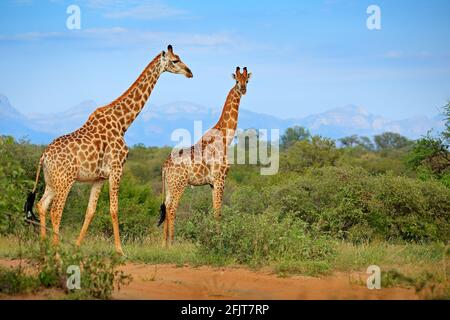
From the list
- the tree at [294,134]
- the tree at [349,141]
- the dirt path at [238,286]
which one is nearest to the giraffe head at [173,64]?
the dirt path at [238,286]

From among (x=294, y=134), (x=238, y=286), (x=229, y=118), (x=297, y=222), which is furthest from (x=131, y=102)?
(x=294, y=134)

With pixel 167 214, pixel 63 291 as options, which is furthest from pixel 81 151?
pixel 63 291

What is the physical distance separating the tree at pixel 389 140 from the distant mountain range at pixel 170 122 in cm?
707

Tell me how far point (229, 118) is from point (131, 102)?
1927 mm

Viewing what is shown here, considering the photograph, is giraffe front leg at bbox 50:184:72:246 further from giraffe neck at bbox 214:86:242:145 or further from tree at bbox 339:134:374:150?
tree at bbox 339:134:374:150

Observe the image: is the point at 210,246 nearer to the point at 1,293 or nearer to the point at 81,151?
the point at 81,151

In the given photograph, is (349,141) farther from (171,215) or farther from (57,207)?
(57,207)

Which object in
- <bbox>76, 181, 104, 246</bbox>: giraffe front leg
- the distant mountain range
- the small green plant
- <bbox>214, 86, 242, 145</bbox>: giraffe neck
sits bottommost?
the small green plant

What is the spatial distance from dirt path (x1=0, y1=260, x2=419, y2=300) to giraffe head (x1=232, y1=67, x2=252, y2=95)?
4.27 m

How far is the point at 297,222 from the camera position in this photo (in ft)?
37.2

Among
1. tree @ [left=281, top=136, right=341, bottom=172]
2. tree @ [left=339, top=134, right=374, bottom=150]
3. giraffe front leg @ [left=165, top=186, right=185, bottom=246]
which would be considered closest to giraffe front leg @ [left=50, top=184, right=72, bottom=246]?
giraffe front leg @ [left=165, top=186, right=185, bottom=246]

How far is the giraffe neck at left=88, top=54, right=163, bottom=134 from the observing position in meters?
12.1
